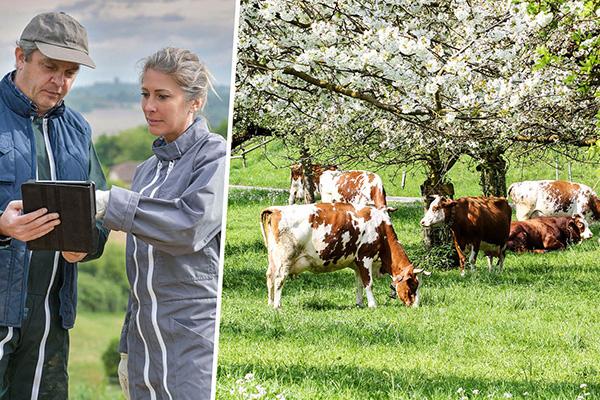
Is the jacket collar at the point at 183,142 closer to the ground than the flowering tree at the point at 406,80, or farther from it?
closer to the ground

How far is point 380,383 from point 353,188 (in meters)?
1.91

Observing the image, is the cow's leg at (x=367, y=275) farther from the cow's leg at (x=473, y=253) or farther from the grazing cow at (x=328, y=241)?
the cow's leg at (x=473, y=253)

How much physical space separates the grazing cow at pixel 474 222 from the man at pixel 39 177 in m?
3.33

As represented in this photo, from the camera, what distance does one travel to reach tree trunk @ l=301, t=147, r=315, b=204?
17.8ft

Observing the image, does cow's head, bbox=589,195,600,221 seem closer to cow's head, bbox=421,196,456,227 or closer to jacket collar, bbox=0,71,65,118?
cow's head, bbox=421,196,456,227

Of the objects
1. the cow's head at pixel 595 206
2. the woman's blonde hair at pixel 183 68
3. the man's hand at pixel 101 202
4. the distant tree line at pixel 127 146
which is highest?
the woman's blonde hair at pixel 183 68

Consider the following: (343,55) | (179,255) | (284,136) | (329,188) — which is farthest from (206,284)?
(329,188)

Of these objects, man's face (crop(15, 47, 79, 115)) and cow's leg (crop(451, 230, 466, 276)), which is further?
cow's leg (crop(451, 230, 466, 276))

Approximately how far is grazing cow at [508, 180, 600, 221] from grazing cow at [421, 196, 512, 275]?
752 millimetres

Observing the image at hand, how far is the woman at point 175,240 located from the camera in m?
1.72

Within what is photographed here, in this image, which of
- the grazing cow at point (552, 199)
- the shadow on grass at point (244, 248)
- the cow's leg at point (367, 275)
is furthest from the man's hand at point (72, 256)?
the grazing cow at point (552, 199)

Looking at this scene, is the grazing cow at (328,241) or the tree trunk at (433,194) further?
the tree trunk at (433,194)

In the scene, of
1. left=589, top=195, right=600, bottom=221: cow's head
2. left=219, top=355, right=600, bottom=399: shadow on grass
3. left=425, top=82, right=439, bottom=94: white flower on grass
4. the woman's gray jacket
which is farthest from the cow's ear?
the woman's gray jacket

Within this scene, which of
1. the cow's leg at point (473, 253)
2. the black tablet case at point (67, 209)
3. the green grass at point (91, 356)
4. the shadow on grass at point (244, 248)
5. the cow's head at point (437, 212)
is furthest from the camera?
the shadow on grass at point (244, 248)
